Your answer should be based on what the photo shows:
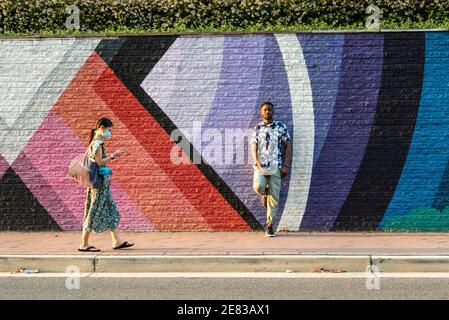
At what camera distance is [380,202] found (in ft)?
43.5

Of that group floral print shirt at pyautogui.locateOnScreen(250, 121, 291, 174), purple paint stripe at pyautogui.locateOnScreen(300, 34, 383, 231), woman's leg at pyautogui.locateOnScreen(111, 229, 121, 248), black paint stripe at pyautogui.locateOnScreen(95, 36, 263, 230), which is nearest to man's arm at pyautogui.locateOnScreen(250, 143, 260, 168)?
floral print shirt at pyautogui.locateOnScreen(250, 121, 291, 174)

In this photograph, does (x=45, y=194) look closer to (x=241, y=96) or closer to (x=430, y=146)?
(x=241, y=96)

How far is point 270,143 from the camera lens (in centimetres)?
1294

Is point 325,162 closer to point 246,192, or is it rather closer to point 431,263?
point 246,192

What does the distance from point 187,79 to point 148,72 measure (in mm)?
603

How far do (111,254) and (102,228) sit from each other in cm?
50

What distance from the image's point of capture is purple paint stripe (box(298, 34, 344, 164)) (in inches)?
524

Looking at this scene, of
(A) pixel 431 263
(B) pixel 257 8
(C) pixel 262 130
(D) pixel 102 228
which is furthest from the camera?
(B) pixel 257 8

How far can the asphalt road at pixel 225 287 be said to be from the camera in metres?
9.42

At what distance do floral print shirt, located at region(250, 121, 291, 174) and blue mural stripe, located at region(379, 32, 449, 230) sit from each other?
186 cm

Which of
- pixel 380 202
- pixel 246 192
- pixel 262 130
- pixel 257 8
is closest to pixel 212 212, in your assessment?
pixel 246 192

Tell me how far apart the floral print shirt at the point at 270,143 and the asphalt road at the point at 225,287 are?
2665mm

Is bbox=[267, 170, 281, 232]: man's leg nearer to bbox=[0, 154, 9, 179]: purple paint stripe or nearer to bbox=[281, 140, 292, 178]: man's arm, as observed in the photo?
bbox=[281, 140, 292, 178]: man's arm

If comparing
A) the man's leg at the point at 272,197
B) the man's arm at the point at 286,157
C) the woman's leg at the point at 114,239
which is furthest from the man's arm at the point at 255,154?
the woman's leg at the point at 114,239
